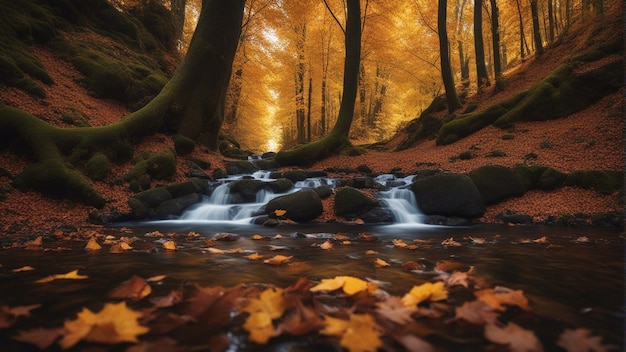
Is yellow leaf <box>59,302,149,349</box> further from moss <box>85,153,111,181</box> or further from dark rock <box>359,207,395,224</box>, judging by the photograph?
moss <box>85,153,111,181</box>

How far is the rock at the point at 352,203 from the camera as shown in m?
7.52

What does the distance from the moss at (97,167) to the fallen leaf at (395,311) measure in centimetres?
787

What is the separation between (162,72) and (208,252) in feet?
50.8

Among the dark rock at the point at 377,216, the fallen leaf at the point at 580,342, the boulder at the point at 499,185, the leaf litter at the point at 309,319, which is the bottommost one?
the fallen leaf at the point at 580,342

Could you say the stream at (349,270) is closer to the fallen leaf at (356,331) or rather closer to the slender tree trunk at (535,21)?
the fallen leaf at (356,331)

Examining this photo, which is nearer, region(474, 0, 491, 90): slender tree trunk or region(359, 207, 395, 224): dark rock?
region(359, 207, 395, 224): dark rock

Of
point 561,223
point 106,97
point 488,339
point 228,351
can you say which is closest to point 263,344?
point 228,351

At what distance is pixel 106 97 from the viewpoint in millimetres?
11914

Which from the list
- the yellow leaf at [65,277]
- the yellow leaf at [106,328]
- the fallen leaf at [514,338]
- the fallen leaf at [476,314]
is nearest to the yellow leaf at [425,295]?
the fallen leaf at [476,314]

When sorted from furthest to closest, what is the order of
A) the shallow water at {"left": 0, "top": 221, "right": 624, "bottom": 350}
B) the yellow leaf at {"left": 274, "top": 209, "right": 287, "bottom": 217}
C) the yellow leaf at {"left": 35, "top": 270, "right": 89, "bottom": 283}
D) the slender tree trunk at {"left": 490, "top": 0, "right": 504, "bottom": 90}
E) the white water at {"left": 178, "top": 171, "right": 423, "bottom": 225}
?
1. the slender tree trunk at {"left": 490, "top": 0, "right": 504, "bottom": 90}
2. the white water at {"left": 178, "top": 171, "right": 423, "bottom": 225}
3. the yellow leaf at {"left": 274, "top": 209, "right": 287, "bottom": 217}
4. the yellow leaf at {"left": 35, "top": 270, "right": 89, "bottom": 283}
5. the shallow water at {"left": 0, "top": 221, "right": 624, "bottom": 350}

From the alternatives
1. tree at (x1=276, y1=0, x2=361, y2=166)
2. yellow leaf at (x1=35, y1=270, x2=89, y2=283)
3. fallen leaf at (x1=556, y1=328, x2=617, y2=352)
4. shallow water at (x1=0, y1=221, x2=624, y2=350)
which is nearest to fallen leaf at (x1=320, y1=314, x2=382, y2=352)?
shallow water at (x1=0, y1=221, x2=624, y2=350)

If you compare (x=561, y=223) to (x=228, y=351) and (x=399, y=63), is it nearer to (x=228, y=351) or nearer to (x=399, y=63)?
(x=228, y=351)

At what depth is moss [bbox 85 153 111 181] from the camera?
297 inches

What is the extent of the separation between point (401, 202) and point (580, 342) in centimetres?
664
